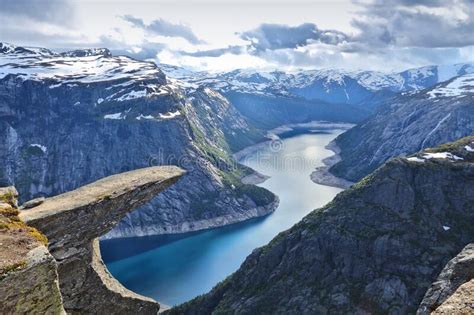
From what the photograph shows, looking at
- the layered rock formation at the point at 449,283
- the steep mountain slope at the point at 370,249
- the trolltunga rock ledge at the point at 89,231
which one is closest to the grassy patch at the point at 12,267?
the trolltunga rock ledge at the point at 89,231

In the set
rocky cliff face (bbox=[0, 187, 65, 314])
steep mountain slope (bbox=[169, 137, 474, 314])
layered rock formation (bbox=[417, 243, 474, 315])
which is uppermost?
rocky cliff face (bbox=[0, 187, 65, 314])

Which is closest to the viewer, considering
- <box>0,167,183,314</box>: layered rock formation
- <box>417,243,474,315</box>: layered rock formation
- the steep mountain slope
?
<box>0,167,183,314</box>: layered rock formation

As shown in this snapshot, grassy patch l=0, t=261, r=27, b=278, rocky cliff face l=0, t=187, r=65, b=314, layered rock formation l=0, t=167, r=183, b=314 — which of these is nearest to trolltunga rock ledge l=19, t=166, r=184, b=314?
layered rock formation l=0, t=167, r=183, b=314

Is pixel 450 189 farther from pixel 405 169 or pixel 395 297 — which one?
pixel 395 297

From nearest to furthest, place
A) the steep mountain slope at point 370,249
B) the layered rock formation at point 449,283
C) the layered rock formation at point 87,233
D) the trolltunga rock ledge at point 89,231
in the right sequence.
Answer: the layered rock formation at point 87,233 → the trolltunga rock ledge at point 89,231 → the layered rock formation at point 449,283 → the steep mountain slope at point 370,249

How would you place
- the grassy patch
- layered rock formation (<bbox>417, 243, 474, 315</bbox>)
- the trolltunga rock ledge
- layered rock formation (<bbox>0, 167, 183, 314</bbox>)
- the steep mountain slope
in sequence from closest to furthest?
the grassy patch → layered rock formation (<bbox>0, 167, 183, 314</bbox>) → the trolltunga rock ledge → layered rock formation (<bbox>417, 243, 474, 315</bbox>) → the steep mountain slope

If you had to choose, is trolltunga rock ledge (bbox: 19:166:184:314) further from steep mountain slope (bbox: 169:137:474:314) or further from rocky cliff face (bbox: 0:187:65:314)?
steep mountain slope (bbox: 169:137:474:314)

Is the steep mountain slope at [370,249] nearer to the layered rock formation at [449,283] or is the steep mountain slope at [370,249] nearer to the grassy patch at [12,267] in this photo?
the layered rock formation at [449,283]
